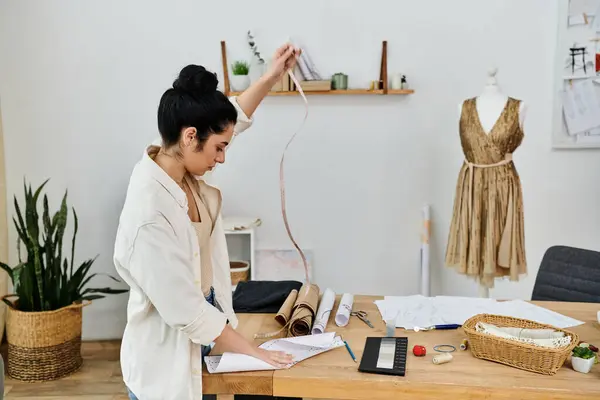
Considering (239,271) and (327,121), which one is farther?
(327,121)

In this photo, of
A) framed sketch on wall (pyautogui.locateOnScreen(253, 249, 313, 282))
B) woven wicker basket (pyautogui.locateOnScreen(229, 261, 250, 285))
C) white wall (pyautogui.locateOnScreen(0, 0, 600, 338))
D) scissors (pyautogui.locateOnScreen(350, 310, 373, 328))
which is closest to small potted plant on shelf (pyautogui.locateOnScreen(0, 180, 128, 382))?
white wall (pyautogui.locateOnScreen(0, 0, 600, 338))

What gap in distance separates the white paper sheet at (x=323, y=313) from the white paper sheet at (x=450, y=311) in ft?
0.53

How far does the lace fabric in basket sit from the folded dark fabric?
63 cm

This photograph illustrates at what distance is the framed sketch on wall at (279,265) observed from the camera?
12.2ft

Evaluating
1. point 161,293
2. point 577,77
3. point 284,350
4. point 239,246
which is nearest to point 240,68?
point 239,246

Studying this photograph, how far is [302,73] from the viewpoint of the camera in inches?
142

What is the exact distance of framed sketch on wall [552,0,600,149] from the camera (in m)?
3.51

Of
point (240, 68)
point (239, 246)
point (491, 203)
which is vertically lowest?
point (239, 246)

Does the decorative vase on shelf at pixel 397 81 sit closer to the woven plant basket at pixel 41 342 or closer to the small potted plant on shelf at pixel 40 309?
the small potted plant on shelf at pixel 40 309

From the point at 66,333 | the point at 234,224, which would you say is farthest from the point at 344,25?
the point at 66,333

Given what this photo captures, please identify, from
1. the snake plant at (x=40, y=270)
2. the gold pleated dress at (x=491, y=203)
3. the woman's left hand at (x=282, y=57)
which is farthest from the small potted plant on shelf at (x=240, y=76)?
the woman's left hand at (x=282, y=57)

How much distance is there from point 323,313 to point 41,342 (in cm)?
191

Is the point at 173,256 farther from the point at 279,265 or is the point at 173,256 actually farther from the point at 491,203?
the point at 279,265

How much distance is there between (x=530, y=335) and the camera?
1699mm
